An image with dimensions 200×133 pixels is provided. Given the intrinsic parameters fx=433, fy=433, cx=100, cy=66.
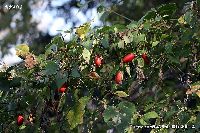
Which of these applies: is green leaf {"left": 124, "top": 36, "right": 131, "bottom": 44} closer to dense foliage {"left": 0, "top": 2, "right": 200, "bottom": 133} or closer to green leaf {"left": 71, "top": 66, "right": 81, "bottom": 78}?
dense foliage {"left": 0, "top": 2, "right": 200, "bottom": 133}

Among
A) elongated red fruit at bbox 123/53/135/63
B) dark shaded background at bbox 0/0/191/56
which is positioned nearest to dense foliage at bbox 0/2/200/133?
elongated red fruit at bbox 123/53/135/63

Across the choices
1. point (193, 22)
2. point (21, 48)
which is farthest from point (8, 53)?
point (193, 22)

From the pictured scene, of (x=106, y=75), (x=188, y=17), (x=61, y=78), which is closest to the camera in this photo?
(x=188, y=17)

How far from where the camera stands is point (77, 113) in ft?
5.17

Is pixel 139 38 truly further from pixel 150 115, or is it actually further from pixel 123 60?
pixel 150 115

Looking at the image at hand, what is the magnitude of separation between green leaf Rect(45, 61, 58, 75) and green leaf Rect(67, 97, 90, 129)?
156mm

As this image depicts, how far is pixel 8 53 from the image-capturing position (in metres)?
6.79

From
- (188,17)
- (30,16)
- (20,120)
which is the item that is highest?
(30,16)

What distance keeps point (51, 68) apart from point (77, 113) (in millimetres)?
198

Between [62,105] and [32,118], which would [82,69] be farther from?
[32,118]

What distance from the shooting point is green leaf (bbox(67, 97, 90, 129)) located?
1565 millimetres

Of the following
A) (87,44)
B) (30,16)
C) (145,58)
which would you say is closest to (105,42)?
(87,44)

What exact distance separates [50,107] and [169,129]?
452 millimetres

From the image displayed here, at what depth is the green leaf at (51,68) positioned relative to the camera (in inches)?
59.0
